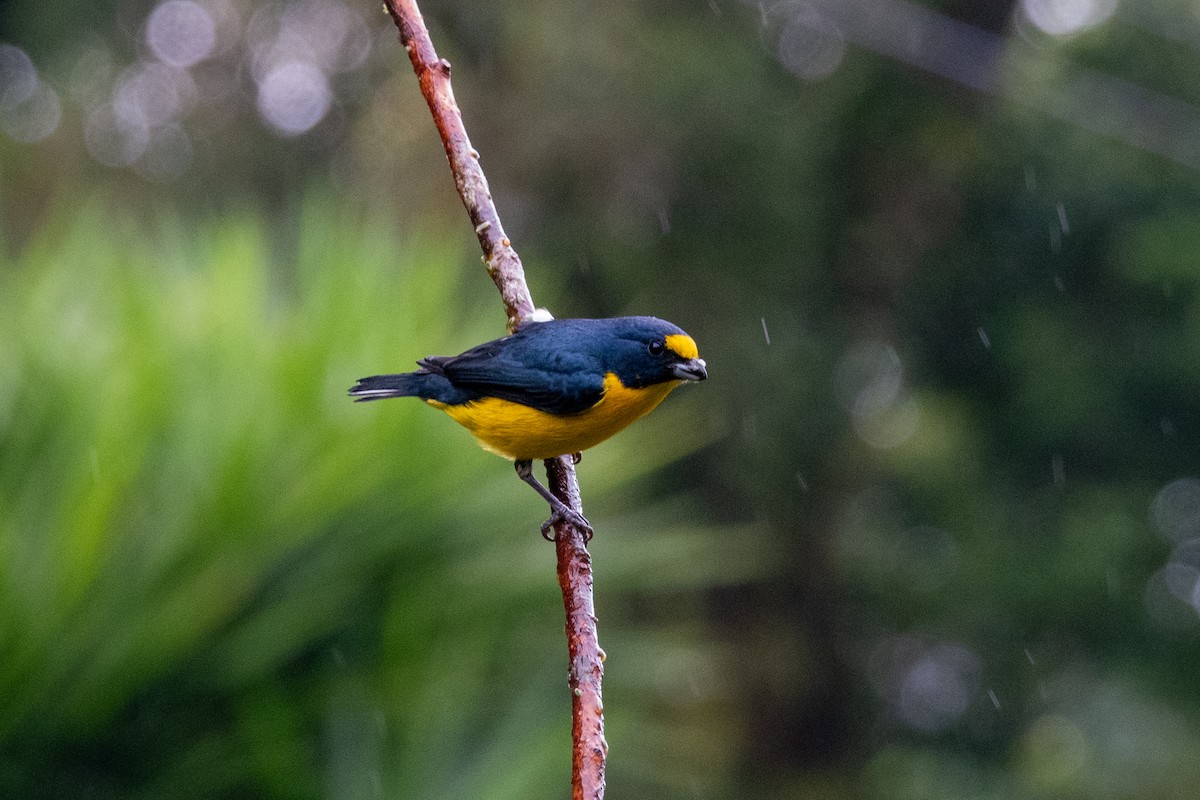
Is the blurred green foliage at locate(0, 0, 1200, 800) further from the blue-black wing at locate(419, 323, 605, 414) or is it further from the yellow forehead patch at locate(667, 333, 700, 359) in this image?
the yellow forehead patch at locate(667, 333, 700, 359)

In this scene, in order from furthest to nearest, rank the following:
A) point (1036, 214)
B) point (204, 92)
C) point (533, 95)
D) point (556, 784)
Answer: point (1036, 214)
point (204, 92)
point (533, 95)
point (556, 784)

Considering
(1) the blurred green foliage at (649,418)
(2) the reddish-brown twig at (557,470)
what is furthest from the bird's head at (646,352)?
(1) the blurred green foliage at (649,418)

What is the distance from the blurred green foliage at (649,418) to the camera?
15.3ft

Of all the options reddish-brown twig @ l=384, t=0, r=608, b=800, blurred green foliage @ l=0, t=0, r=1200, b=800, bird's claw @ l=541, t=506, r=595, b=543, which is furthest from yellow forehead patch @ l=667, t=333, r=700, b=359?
blurred green foliage @ l=0, t=0, r=1200, b=800

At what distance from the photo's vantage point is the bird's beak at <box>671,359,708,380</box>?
8.60 ft

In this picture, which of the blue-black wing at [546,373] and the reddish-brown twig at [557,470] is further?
the blue-black wing at [546,373]

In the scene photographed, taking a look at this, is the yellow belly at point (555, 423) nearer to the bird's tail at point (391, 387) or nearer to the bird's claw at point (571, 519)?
the bird's tail at point (391, 387)

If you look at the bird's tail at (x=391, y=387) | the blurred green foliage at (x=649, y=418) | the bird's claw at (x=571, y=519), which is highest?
the blurred green foliage at (x=649, y=418)

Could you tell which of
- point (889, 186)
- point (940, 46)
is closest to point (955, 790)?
point (889, 186)

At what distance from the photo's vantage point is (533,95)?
36.5 feet

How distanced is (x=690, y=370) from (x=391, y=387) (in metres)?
0.64

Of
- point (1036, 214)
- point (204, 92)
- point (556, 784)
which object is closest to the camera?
point (556, 784)

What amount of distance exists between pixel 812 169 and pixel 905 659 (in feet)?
19.1

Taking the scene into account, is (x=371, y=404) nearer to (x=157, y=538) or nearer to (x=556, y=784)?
(x=157, y=538)
